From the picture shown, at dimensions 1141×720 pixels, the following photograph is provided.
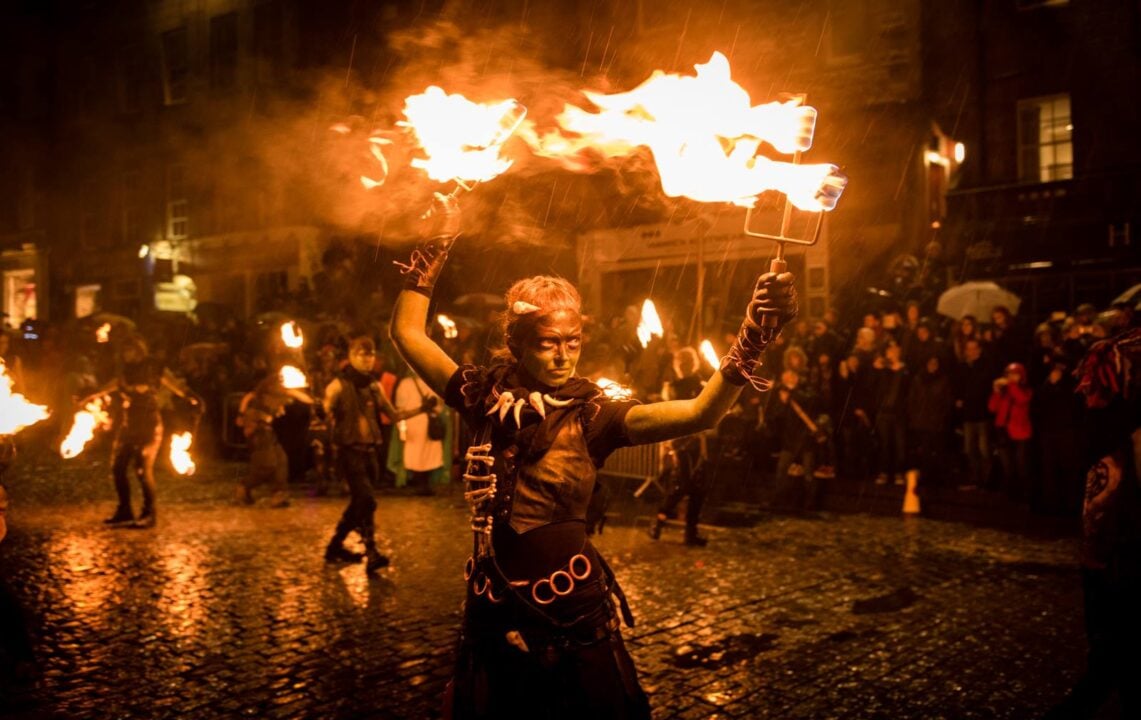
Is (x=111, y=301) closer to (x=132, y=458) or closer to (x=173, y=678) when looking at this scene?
(x=132, y=458)

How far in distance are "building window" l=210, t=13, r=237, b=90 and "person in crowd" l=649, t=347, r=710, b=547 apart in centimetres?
2610

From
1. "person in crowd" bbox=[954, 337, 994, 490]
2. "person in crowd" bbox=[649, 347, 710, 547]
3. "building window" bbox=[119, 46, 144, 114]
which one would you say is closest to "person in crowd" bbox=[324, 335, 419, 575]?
"person in crowd" bbox=[649, 347, 710, 547]

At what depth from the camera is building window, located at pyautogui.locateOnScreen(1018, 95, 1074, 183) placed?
20.2 m

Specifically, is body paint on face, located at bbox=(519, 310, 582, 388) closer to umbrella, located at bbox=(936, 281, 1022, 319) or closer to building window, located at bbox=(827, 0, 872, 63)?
umbrella, located at bbox=(936, 281, 1022, 319)

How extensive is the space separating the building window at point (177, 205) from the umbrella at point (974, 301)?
26.8 meters

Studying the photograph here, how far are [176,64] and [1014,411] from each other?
31143 millimetres

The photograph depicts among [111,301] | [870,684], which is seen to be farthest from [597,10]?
[111,301]

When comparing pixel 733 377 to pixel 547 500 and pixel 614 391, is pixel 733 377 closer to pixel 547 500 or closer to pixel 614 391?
pixel 614 391

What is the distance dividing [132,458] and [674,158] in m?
8.81

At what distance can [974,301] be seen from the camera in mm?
14461

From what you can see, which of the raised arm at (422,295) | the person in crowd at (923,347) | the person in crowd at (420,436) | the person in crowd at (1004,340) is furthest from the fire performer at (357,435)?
the person in crowd at (1004,340)

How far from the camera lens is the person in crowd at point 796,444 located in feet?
38.7

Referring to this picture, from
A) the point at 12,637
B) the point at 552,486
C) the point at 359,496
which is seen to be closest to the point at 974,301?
the point at 359,496

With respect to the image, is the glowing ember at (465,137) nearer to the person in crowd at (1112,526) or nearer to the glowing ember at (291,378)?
the person in crowd at (1112,526)
